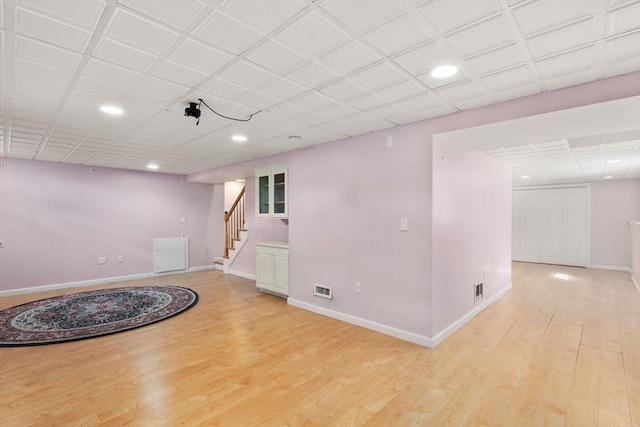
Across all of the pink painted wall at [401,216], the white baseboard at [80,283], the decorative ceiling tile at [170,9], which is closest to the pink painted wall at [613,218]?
the pink painted wall at [401,216]

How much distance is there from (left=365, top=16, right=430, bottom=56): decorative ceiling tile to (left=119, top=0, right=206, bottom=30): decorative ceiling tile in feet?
3.06

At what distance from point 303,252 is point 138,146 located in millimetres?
2881

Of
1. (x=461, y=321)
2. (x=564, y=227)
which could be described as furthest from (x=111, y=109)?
(x=564, y=227)

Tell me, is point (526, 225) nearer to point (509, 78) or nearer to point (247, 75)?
point (509, 78)

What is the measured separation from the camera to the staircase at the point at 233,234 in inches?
274

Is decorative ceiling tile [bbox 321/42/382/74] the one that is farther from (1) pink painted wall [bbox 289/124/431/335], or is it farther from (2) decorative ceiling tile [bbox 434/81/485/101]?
(1) pink painted wall [bbox 289/124/431/335]

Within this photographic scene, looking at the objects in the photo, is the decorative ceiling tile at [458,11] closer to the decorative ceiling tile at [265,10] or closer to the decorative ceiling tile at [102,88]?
the decorative ceiling tile at [265,10]

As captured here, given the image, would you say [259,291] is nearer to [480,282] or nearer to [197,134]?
[197,134]

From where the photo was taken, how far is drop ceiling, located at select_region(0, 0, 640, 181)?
5.03 ft

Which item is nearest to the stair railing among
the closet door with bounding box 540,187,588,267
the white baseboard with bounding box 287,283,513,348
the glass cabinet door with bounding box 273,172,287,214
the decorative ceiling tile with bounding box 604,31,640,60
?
the glass cabinet door with bounding box 273,172,287,214

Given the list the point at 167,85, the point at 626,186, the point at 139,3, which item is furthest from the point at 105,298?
the point at 626,186

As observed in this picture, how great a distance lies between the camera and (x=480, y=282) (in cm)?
438

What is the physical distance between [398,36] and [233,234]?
6.96 meters

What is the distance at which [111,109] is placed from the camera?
2.90m
